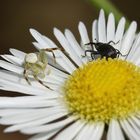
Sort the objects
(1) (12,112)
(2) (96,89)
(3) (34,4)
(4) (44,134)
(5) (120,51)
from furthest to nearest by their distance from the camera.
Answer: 1. (3) (34,4)
2. (5) (120,51)
3. (2) (96,89)
4. (1) (12,112)
5. (4) (44,134)

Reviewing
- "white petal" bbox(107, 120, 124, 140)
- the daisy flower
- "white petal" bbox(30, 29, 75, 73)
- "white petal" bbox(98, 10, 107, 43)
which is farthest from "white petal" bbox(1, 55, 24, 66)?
"white petal" bbox(107, 120, 124, 140)

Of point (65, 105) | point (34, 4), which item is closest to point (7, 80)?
point (65, 105)

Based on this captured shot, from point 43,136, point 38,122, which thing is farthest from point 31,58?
point 43,136

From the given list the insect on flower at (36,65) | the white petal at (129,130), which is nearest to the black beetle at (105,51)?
the insect on flower at (36,65)

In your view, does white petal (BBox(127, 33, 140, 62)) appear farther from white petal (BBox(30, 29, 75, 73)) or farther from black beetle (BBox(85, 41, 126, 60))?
white petal (BBox(30, 29, 75, 73))

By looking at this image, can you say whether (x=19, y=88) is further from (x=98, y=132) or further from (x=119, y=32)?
(x=119, y=32)

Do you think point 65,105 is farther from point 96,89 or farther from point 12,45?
point 12,45
